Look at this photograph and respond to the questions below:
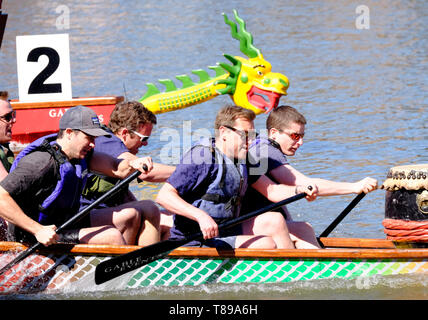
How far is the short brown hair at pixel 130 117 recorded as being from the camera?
6074 millimetres

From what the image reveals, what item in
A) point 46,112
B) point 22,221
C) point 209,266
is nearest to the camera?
point 22,221

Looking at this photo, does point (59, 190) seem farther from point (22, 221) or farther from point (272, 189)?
point (272, 189)

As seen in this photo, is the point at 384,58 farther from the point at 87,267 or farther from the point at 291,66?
the point at 87,267

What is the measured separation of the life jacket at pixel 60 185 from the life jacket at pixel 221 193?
0.68 metres

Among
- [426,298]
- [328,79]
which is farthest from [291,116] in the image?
[328,79]

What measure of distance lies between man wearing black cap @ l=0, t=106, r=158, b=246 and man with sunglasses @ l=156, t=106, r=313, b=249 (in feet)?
1.11

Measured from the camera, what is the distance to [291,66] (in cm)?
1706

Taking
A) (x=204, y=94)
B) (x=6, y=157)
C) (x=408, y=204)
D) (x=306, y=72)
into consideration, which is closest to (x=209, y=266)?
(x=408, y=204)

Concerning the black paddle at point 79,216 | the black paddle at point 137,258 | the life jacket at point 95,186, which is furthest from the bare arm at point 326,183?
the life jacket at point 95,186

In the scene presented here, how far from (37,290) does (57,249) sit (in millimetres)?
337

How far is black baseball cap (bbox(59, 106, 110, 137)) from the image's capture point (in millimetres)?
5453

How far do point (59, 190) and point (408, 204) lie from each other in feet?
7.69

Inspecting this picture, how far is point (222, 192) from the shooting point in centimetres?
554

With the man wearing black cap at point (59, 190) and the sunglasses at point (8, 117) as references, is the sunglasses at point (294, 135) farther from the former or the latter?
the sunglasses at point (8, 117)
